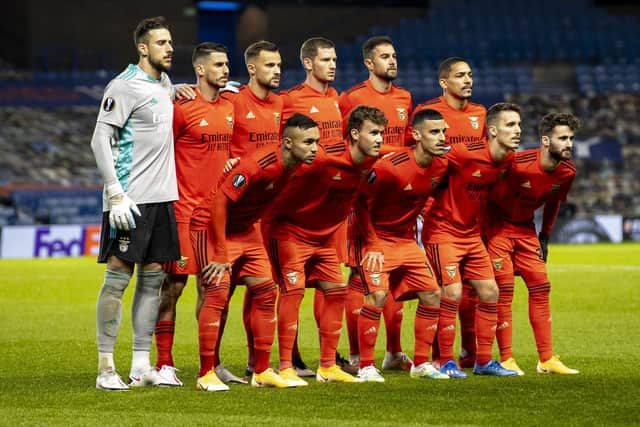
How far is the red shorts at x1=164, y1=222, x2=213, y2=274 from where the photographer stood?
7773mm

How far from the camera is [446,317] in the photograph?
8453mm

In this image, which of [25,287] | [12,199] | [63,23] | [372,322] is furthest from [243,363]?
[63,23]

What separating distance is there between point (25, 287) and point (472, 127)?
10327mm

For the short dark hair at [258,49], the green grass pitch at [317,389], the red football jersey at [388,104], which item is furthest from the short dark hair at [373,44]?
the green grass pitch at [317,389]

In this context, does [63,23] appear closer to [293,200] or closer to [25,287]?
[25,287]

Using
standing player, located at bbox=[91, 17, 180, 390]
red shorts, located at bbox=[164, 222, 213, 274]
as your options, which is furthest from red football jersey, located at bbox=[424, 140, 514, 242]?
standing player, located at bbox=[91, 17, 180, 390]

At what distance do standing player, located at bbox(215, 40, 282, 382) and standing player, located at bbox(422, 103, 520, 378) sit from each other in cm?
136

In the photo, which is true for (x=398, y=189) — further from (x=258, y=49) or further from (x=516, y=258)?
(x=258, y=49)

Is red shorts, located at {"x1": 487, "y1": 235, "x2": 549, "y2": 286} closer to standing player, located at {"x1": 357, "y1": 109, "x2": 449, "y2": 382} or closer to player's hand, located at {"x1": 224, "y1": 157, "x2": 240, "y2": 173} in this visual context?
standing player, located at {"x1": 357, "y1": 109, "x2": 449, "y2": 382}

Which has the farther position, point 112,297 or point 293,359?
point 293,359

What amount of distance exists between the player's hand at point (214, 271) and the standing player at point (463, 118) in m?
2.29

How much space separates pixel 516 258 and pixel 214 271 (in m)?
2.54

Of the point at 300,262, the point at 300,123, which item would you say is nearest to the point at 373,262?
the point at 300,262

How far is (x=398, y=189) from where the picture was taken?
8266mm
